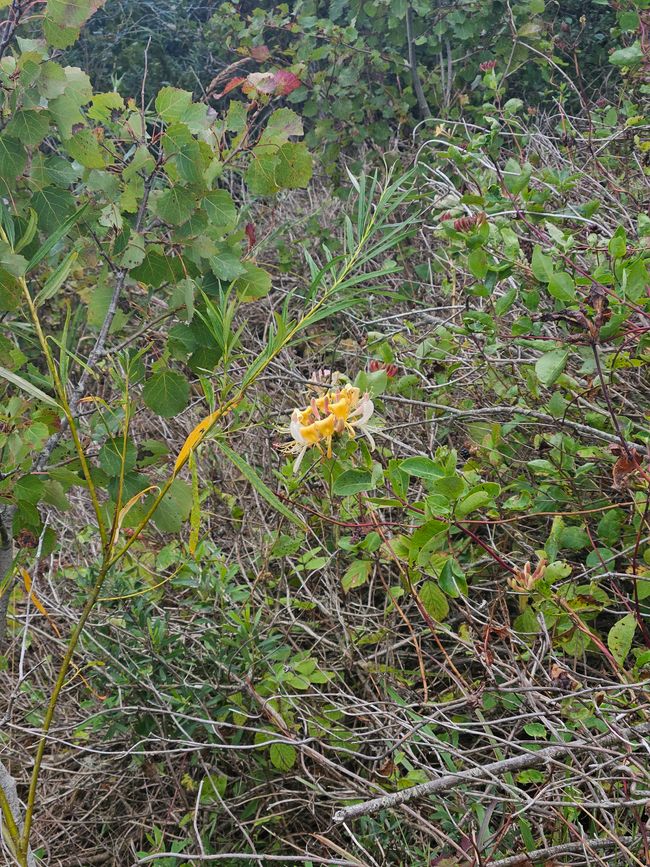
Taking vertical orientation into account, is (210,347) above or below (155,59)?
above

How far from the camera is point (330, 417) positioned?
1167 millimetres

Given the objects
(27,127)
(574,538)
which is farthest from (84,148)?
(574,538)

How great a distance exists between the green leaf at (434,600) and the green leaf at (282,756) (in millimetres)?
495

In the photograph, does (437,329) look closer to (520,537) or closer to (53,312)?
(520,537)

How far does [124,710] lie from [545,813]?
2.80 ft

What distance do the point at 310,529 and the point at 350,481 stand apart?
0.49 ft

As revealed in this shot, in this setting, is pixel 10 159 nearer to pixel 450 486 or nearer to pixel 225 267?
pixel 225 267

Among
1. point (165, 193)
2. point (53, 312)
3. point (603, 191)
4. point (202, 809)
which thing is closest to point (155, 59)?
point (53, 312)

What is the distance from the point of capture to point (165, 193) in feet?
4.93

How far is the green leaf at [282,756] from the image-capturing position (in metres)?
1.66

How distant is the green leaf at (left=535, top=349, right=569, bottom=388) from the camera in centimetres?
138

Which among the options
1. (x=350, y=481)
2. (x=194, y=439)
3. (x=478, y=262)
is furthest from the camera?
(x=478, y=262)

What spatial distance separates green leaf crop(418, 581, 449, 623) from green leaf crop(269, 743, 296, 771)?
1.62 ft

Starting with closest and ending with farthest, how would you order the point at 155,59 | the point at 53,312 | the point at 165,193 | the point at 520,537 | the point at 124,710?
1. the point at 165,193
2. the point at 124,710
3. the point at 520,537
4. the point at 53,312
5. the point at 155,59
